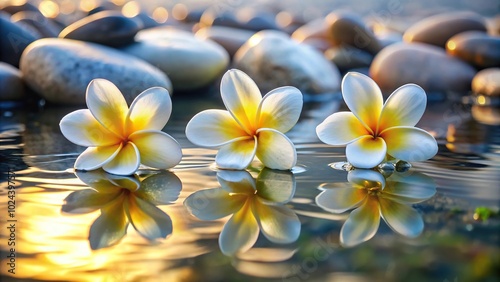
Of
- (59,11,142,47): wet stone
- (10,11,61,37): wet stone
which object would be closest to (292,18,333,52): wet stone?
(59,11,142,47): wet stone

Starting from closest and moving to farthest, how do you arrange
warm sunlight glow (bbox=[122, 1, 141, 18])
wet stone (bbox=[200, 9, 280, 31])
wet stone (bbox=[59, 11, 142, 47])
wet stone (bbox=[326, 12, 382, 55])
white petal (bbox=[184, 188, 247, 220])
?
white petal (bbox=[184, 188, 247, 220]) < wet stone (bbox=[59, 11, 142, 47]) < wet stone (bbox=[326, 12, 382, 55]) < wet stone (bbox=[200, 9, 280, 31]) < warm sunlight glow (bbox=[122, 1, 141, 18])

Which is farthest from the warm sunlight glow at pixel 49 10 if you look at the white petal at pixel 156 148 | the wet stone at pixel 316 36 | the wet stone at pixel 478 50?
the white petal at pixel 156 148

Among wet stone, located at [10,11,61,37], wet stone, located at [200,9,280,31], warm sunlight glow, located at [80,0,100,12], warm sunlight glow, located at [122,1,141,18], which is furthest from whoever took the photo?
warm sunlight glow, located at [122,1,141,18]

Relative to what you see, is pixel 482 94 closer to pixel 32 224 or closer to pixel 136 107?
pixel 136 107

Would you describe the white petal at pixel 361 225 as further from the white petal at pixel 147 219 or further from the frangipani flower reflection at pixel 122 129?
the frangipani flower reflection at pixel 122 129

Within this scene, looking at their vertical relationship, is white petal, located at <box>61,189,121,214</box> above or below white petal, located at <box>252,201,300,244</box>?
below

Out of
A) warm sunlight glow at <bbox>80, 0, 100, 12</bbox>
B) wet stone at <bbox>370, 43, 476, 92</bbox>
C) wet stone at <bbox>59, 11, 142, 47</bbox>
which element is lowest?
Answer: warm sunlight glow at <bbox>80, 0, 100, 12</bbox>

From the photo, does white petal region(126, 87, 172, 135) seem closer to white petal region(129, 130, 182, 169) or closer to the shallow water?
white petal region(129, 130, 182, 169)
